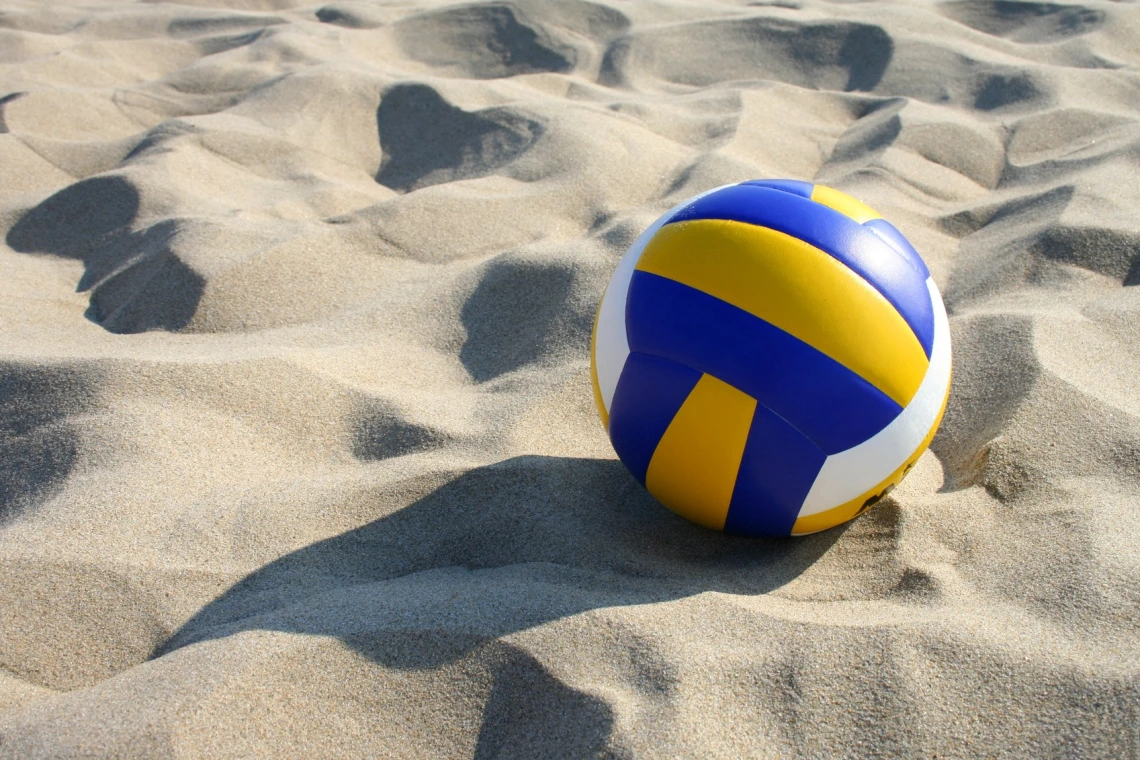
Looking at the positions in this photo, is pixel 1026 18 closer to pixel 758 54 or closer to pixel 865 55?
pixel 865 55

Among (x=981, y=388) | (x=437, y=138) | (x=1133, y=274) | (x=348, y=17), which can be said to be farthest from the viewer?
(x=348, y=17)

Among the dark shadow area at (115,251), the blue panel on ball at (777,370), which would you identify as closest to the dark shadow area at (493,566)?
the blue panel on ball at (777,370)

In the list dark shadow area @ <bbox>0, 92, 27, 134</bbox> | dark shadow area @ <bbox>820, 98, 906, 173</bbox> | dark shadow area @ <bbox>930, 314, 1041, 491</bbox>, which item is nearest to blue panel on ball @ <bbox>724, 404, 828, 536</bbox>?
dark shadow area @ <bbox>930, 314, 1041, 491</bbox>

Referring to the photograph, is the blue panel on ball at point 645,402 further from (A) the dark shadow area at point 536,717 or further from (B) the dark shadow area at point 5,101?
(B) the dark shadow area at point 5,101

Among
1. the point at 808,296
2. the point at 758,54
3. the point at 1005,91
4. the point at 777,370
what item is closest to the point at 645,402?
the point at 777,370

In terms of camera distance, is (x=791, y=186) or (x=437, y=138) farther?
(x=437, y=138)

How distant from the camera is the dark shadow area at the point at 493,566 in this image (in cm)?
203

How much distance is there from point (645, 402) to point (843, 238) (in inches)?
22.5

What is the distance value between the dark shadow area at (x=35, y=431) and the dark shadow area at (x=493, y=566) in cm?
73

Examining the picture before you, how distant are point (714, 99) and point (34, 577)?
13.3ft

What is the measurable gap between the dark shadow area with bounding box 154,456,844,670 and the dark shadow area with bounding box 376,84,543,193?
7.74 ft

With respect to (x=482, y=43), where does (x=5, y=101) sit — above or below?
below

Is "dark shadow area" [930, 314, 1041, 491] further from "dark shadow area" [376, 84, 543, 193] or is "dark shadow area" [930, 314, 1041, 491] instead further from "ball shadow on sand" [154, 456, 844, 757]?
"dark shadow area" [376, 84, 543, 193]

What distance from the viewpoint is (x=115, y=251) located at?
3.96 m
